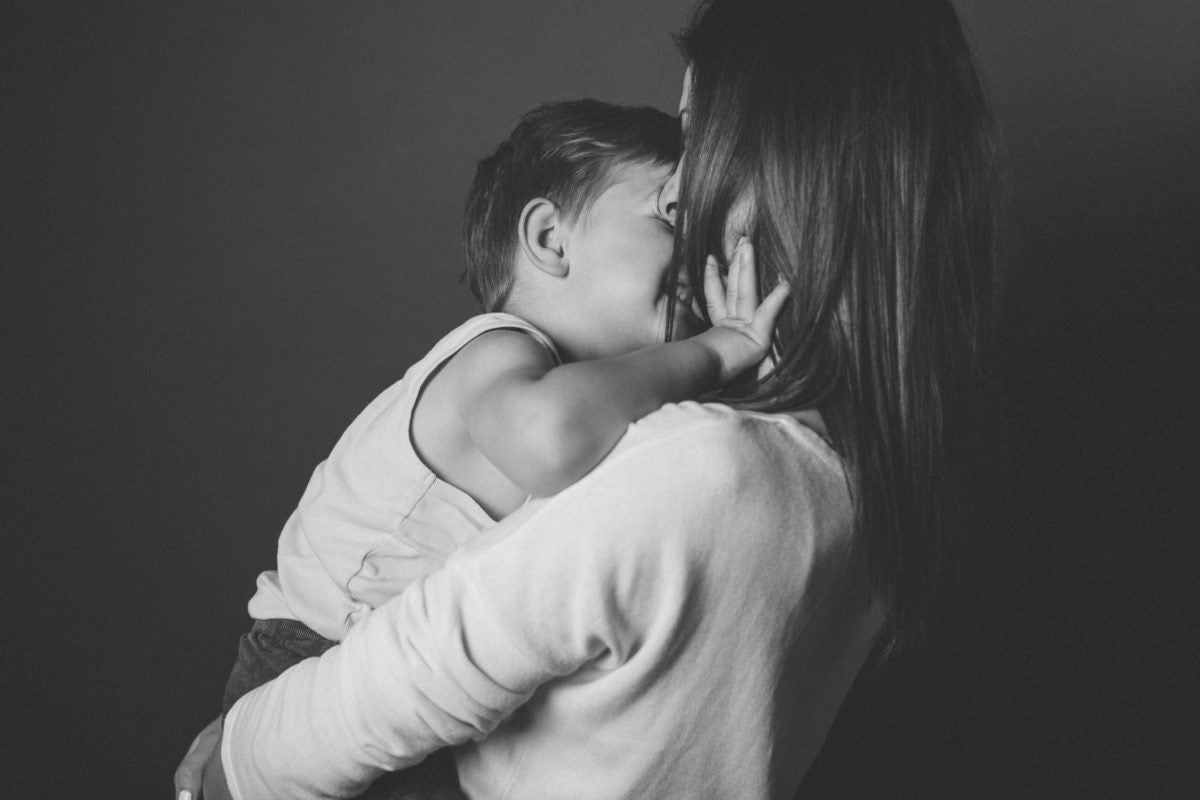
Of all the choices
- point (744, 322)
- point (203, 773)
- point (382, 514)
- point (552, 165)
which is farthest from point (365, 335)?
point (744, 322)

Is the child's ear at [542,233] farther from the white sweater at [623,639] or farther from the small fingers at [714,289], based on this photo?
the white sweater at [623,639]

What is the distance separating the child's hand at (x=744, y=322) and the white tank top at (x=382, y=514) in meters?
0.18

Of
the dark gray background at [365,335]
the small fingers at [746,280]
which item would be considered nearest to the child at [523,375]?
the small fingers at [746,280]

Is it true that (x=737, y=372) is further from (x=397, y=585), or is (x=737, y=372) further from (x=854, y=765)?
(x=854, y=765)

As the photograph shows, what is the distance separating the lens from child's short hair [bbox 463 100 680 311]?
103 cm

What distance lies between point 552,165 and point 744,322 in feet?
1.34

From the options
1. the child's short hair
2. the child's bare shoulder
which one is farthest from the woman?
the child's short hair

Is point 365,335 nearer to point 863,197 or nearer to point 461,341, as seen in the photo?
point 461,341

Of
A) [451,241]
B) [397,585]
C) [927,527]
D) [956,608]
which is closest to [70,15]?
[451,241]

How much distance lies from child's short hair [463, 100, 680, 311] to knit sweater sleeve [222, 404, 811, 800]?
1.61 ft

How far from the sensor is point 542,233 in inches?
41.2

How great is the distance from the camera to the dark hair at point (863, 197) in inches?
26.6

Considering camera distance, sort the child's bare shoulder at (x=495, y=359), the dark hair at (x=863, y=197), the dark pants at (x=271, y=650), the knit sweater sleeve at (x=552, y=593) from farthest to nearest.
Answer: the dark pants at (x=271, y=650) → the child's bare shoulder at (x=495, y=359) → the dark hair at (x=863, y=197) → the knit sweater sleeve at (x=552, y=593)

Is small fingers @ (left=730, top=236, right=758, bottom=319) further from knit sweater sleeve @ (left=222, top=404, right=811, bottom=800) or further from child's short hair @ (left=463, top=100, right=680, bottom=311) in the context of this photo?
child's short hair @ (left=463, top=100, right=680, bottom=311)
